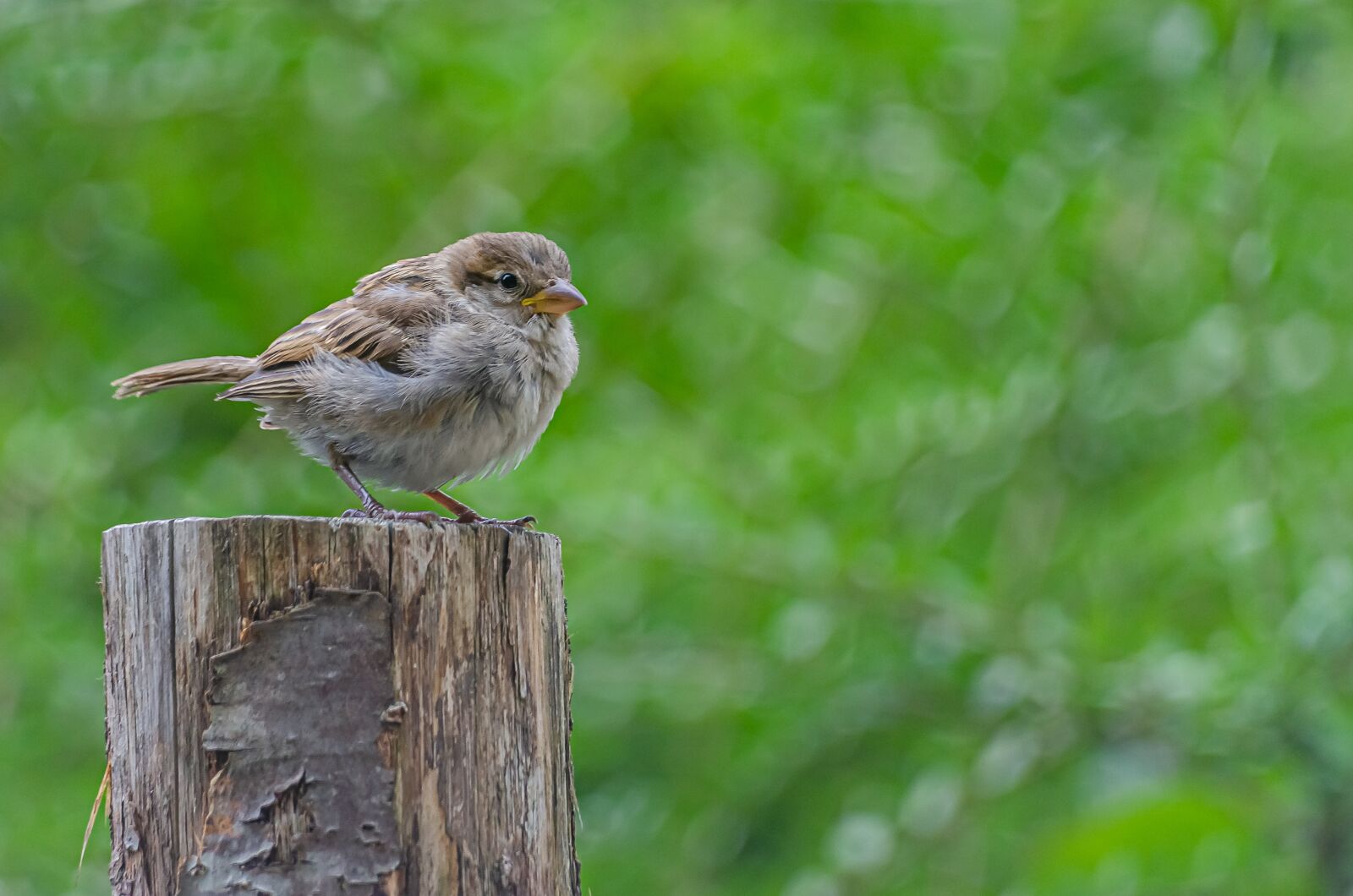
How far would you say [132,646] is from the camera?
2.66 m

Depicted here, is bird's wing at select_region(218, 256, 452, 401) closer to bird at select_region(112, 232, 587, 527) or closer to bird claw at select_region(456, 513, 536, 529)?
bird at select_region(112, 232, 587, 527)

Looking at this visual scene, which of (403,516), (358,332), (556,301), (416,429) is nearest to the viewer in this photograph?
(403,516)

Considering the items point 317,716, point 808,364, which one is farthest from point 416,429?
point 808,364

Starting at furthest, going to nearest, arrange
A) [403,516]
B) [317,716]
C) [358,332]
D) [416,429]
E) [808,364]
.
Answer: [808,364]
[358,332]
[416,429]
[403,516]
[317,716]

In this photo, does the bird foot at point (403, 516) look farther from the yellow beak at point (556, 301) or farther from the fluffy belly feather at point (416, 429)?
the yellow beak at point (556, 301)

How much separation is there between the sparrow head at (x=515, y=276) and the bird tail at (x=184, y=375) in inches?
26.0

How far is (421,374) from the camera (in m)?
3.85

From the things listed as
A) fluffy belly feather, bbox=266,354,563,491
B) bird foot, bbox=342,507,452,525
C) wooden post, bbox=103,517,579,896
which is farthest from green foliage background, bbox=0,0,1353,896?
wooden post, bbox=103,517,579,896

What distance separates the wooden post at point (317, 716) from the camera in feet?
8.12

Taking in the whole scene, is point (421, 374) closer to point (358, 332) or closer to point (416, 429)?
point (416, 429)

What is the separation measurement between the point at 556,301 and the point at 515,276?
17 centimetres

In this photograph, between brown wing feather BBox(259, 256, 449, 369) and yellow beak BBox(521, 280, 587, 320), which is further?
yellow beak BBox(521, 280, 587, 320)

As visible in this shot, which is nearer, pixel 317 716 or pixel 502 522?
pixel 317 716

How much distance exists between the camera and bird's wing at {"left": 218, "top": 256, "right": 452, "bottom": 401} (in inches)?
156
